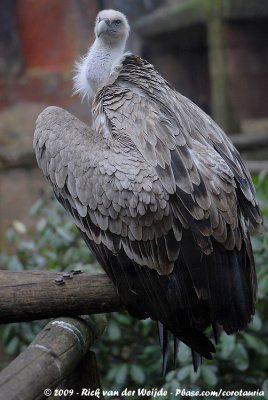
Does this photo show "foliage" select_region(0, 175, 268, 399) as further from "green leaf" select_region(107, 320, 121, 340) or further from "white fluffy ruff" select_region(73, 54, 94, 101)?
"white fluffy ruff" select_region(73, 54, 94, 101)

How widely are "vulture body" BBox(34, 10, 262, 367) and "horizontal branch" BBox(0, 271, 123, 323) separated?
0.26ft

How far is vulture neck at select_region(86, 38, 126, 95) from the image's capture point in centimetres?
405

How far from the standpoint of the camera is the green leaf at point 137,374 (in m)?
4.29

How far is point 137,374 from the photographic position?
170 inches

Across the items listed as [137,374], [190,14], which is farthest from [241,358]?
[190,14]

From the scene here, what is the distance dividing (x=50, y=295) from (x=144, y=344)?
1644mm

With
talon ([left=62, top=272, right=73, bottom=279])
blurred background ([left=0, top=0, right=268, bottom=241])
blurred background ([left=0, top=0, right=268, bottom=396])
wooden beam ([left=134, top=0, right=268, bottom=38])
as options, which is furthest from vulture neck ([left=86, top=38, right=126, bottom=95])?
wooden beam ([left=134, top=0, right=268, bottom=38])

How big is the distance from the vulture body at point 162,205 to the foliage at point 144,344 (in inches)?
28.1

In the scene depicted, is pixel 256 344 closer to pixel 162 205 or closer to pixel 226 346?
pixel 226 346

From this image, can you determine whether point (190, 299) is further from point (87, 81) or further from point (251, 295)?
point (87, 81)

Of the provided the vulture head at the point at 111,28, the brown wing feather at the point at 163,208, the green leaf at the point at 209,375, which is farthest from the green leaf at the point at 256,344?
the vulture head at the point at 111,28

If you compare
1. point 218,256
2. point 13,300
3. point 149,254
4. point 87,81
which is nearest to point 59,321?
point 13,300

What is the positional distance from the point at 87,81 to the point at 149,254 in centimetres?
125

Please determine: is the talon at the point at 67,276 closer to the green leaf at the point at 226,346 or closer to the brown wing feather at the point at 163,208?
the brown wing feather at the point at 163,208
